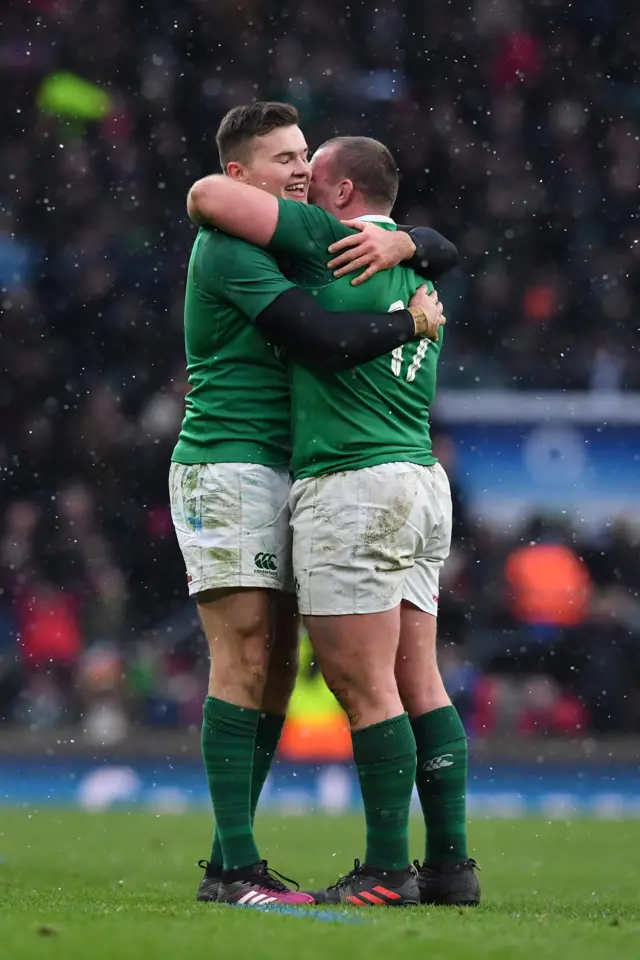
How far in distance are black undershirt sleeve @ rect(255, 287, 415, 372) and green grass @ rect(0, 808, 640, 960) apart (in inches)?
50.5

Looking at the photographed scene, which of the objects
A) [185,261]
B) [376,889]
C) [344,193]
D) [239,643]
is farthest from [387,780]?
[185,261]

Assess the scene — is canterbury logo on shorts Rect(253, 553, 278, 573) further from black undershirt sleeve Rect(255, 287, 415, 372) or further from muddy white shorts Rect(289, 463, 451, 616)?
black undershirt sleeve Rect(255, 287, 415, 372)

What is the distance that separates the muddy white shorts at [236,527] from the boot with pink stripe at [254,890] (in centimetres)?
69

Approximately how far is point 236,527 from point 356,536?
307 mm

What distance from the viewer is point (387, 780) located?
3.73 m

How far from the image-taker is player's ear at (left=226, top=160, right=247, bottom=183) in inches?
159

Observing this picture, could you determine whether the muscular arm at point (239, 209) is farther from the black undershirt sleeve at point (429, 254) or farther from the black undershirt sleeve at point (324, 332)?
the black undershirt sleeve at point (429, 254)

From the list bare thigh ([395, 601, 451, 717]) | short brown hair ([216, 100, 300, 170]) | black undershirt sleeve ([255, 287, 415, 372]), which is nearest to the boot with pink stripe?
bare thigh ([395, 601, 451, 717])

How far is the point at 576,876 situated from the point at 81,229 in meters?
8.26

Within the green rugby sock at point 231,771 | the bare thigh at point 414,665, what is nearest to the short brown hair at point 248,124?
the bare thigh at point 414,665

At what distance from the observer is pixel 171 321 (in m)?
12.2

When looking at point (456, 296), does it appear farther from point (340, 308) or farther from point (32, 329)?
point (340, 308)

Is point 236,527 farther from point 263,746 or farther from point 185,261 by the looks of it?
point 185,261

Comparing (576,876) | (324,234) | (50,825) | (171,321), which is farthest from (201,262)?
(171,321)
